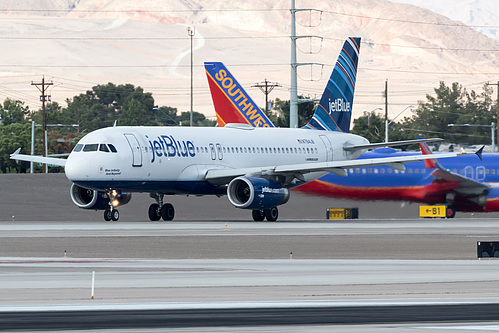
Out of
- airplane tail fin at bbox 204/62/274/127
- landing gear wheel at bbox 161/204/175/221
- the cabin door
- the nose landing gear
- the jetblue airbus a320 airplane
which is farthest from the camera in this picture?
airplane tail fin at bbox 204/62/274/127

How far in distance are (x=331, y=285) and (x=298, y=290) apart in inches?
39.4

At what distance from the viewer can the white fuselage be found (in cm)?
4169

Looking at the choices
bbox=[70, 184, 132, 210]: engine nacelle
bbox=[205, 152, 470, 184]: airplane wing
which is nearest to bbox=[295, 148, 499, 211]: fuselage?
bbox=[205, 152, 470, 184]: airplane wing

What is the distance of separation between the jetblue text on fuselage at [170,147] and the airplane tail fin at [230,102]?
1227cm

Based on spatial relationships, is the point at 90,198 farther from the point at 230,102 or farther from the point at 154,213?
the point at 230,102

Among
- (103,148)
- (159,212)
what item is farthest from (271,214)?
(103,148)

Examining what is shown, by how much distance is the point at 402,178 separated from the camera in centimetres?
5512

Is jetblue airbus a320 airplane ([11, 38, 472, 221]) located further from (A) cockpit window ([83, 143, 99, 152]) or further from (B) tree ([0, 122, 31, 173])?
(B) tree ([0, 122, 31, 173])

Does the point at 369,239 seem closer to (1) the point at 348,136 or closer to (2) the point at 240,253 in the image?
(2) the point at 240,253

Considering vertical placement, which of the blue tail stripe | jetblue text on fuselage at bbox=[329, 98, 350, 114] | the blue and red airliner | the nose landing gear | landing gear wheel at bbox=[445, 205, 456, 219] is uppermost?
the blue tail stripe

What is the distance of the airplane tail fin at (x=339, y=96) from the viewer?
179 feet

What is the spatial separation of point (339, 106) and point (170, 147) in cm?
1434

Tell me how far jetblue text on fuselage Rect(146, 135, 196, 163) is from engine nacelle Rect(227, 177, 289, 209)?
2.57 metres

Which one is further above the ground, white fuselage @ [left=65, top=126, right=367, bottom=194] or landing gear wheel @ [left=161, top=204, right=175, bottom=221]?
white fuselage @ [left=65, top=126, right=367, bottom=194]
